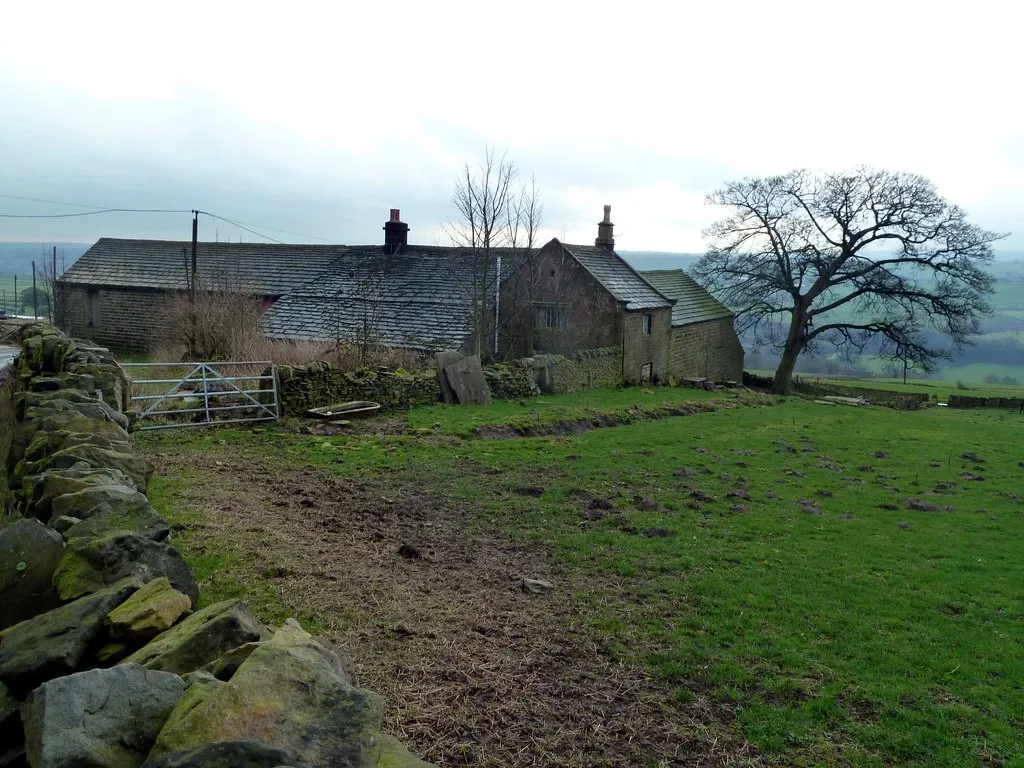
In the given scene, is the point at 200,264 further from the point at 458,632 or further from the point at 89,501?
the point at 458,632

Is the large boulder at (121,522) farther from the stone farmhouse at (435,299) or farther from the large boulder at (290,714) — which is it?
the stone farmhouse at (435,299)

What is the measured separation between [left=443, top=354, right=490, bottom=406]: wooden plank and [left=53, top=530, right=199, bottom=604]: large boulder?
15.6 m

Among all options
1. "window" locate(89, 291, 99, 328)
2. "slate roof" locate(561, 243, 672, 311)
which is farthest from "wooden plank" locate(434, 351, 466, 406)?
"window" locate(89, 291, 99, 328)

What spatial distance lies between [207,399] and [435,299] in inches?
623

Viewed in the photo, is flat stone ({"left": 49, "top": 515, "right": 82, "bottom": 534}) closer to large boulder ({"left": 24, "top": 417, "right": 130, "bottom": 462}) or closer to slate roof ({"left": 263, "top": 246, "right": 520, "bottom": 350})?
large boulder ({"left": 24, "top": 417, "right": 130, "bottom": 462})

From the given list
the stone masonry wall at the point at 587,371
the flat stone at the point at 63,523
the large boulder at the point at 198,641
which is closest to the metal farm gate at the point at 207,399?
the flat stone at the point at 63,523

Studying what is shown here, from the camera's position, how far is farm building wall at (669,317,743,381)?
36062 mm

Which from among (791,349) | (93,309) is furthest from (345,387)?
(93,309)

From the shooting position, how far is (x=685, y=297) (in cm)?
3947

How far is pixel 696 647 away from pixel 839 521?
545 centimetres

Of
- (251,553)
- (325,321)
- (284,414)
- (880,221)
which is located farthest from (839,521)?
(880,221)

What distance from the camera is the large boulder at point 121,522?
18.1 feet

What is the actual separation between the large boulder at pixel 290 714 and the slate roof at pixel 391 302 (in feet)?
77.0

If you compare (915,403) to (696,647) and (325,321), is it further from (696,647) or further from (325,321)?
(696,647)
